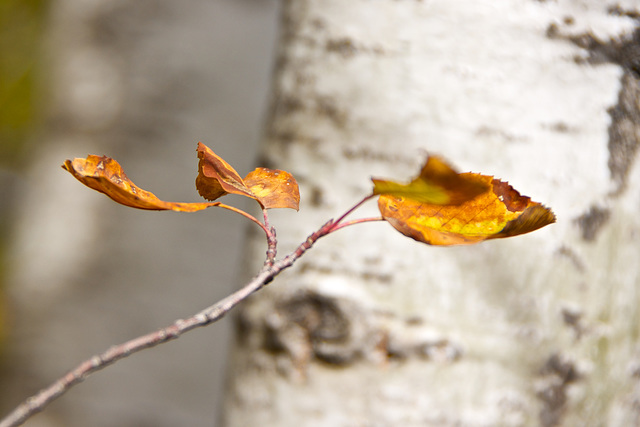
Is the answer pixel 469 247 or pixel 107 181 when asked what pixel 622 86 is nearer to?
pixel 469 247

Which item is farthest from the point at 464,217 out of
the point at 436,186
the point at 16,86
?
the point at 16,86

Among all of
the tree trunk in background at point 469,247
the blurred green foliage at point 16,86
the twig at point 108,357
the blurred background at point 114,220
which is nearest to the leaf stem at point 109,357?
the twig at point 108,357

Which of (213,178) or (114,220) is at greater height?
(213,178)

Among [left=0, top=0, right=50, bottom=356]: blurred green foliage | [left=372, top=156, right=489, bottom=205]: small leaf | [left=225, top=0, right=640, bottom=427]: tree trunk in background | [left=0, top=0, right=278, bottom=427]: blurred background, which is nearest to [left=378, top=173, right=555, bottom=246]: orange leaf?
[left=372, top=156, right=489, bottom=205]: small leaf

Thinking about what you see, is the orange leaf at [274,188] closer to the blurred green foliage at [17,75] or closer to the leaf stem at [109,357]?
the leaf stem at [109,357]

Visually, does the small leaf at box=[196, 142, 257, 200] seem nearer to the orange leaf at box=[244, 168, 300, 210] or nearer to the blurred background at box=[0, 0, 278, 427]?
the orange leaf at box=[244, 168, 300, 210]

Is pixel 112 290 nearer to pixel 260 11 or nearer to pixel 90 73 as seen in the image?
pixel 90 73
